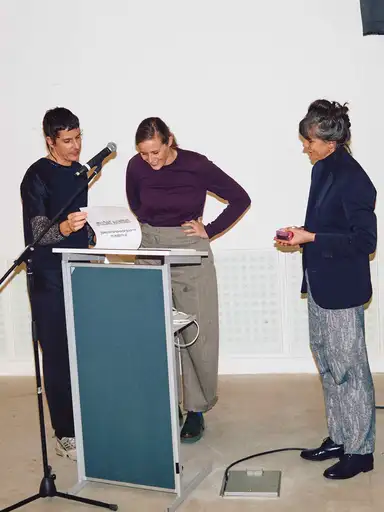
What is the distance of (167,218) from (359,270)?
0.99 metres

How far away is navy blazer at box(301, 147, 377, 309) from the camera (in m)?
3.05

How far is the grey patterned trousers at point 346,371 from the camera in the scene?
316cm

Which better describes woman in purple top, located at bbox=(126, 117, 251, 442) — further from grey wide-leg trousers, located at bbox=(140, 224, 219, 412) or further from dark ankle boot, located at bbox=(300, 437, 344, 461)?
dark ankle boot, located at bbox=(300, 437, 344, 461)

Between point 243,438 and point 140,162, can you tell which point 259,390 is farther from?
point 140,162

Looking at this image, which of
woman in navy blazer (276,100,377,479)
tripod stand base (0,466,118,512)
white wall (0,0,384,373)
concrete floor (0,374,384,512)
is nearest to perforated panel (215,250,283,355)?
white wall (0,0,384,373)

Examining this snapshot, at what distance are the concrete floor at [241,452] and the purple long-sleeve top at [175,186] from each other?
3.34 feet

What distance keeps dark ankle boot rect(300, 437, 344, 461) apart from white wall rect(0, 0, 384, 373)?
4.10ft

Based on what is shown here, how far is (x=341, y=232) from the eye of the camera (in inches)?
124

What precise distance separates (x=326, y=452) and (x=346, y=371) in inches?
19.4

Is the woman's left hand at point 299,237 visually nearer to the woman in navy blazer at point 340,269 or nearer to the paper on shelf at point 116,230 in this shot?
the woman in navy blazer at point 340,269

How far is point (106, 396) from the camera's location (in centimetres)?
321

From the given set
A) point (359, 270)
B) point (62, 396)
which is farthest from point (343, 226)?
point (62, 396)

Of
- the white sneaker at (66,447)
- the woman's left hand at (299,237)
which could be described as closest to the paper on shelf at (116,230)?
the woman's left hand at (299,237)

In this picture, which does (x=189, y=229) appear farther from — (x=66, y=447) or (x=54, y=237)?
(x=66, y=447)
